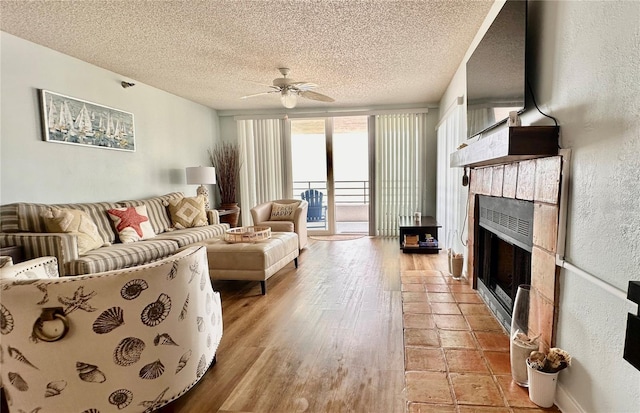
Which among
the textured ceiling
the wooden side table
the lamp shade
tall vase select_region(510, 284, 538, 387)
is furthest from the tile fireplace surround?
the lamp shade

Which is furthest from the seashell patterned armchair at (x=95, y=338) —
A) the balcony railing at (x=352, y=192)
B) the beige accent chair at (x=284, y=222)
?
the balcony railing at (x=352, y=192)

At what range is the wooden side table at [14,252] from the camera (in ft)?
8.09

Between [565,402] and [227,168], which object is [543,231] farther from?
[227,168]

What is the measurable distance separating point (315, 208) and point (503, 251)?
15.4 ft

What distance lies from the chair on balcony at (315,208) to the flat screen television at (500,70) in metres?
4.57

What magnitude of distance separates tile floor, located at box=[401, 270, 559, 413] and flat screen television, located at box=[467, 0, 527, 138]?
1327mm

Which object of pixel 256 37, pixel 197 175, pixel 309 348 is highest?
pixel 256 37

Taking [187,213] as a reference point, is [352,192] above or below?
above

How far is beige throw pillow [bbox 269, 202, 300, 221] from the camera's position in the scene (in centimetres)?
486

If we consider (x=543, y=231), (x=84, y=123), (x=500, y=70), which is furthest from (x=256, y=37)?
(x=543, y=231)

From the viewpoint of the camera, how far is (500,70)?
6.44ft

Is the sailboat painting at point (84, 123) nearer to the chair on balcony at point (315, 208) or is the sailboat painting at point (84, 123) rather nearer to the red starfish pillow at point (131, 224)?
the red starfish pillow at point (131, 224)

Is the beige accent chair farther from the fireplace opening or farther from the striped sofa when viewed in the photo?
the fireplace opening

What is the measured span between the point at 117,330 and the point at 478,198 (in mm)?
2711
